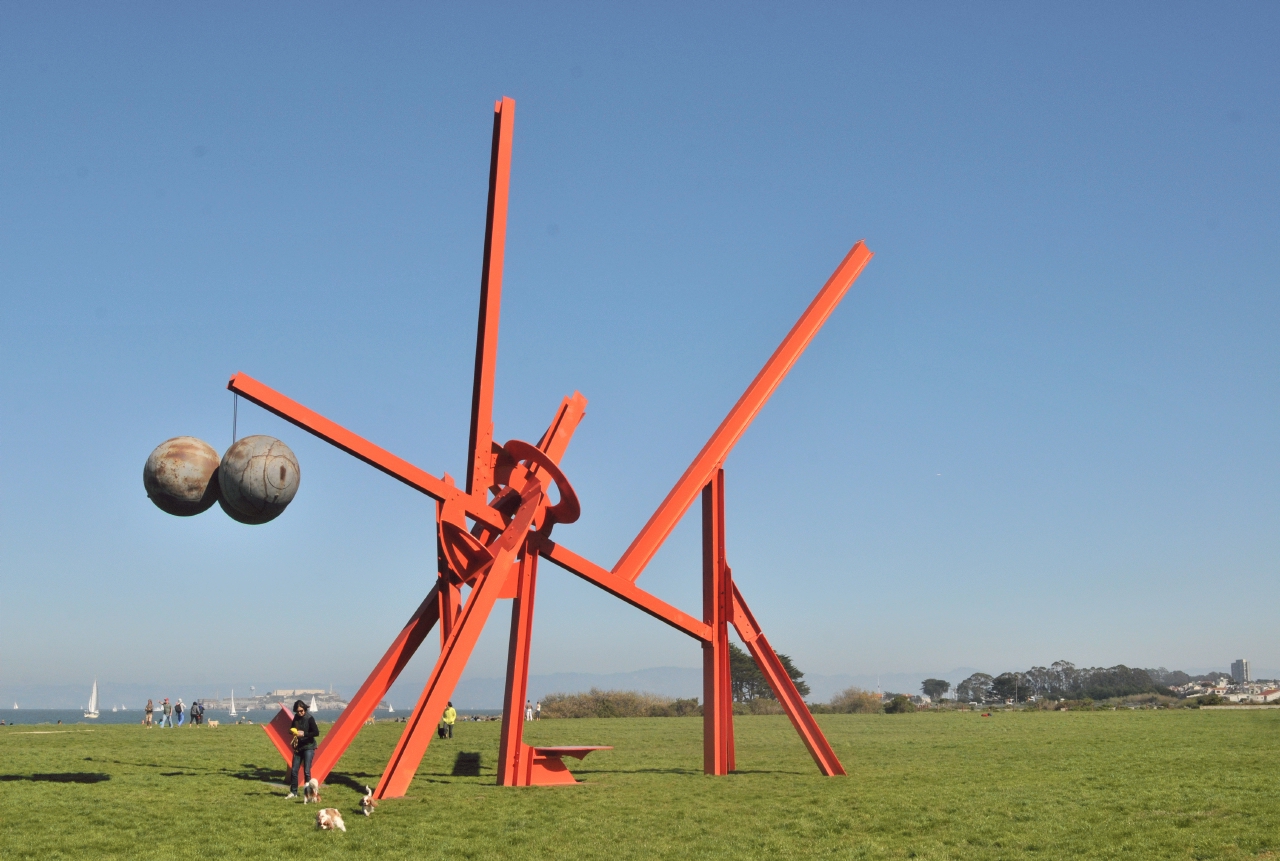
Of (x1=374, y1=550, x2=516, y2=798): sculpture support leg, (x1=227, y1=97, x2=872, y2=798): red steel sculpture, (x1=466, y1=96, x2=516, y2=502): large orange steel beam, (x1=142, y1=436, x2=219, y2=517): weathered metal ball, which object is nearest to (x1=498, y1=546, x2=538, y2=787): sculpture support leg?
(x1=227, y1=97, x2=872, y2=798): red steel sculpture

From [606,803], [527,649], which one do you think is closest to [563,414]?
[527,649]

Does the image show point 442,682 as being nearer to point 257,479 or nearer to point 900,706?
point 257,479

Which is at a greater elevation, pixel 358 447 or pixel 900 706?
pixel 358 447

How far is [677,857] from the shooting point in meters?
10.9

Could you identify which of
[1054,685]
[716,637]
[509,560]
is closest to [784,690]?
[716,637]

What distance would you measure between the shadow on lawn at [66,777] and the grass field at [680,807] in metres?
0.03

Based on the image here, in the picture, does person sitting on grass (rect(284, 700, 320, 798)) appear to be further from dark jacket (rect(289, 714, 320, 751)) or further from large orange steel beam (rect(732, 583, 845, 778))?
large orange steel beam (rect(732, 583, 845, 778))

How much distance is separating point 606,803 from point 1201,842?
23.4 ft

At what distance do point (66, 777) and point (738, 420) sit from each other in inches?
472

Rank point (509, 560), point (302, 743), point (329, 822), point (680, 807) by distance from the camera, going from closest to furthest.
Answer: point (329, 822) < point (680, 807) < point (302, 743) < point (509, 560)

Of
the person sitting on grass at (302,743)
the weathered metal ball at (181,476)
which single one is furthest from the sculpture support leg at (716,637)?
the weathered metal ball at (181,476)

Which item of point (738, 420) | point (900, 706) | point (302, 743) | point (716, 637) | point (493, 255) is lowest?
point (900, 706)

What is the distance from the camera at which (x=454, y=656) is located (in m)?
14.6

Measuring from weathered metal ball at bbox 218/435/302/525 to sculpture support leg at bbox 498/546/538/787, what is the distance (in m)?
4.03
